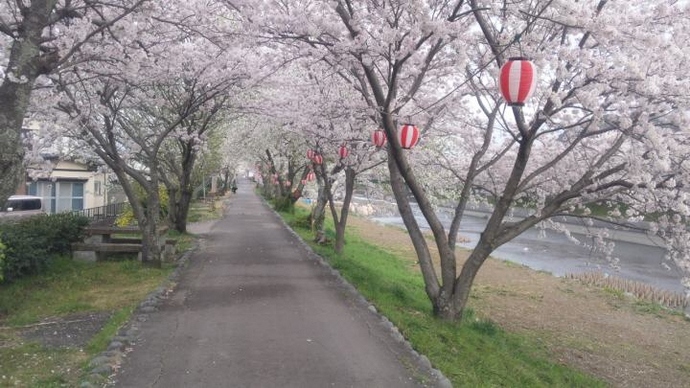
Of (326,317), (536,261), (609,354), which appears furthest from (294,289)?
(536,261)

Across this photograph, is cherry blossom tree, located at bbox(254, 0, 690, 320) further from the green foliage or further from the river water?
the river water

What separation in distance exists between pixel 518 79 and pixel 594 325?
934cm

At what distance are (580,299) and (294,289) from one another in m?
10.3

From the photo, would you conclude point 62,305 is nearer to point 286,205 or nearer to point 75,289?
point 75,289

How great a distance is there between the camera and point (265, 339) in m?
7.03

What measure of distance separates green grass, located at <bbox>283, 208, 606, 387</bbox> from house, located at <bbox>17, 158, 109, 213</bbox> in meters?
19.1

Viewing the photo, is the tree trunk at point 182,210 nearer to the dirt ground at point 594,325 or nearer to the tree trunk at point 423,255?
the dirt ground at point 594,325

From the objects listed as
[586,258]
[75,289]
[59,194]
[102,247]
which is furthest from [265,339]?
[586,258]

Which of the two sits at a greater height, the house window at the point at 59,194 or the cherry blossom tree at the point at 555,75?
the cherry blossom tree at the point at 555,75

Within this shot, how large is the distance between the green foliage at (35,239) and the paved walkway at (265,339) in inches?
117

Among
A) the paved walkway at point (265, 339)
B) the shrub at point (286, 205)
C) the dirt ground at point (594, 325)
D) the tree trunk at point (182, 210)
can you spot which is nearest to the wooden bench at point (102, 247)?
the paved walkway at point (265, 339)

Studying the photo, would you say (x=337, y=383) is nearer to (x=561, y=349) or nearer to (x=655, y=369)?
(x=561, y=349)

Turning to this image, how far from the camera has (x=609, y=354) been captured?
34.7ft

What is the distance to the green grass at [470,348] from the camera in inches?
270
